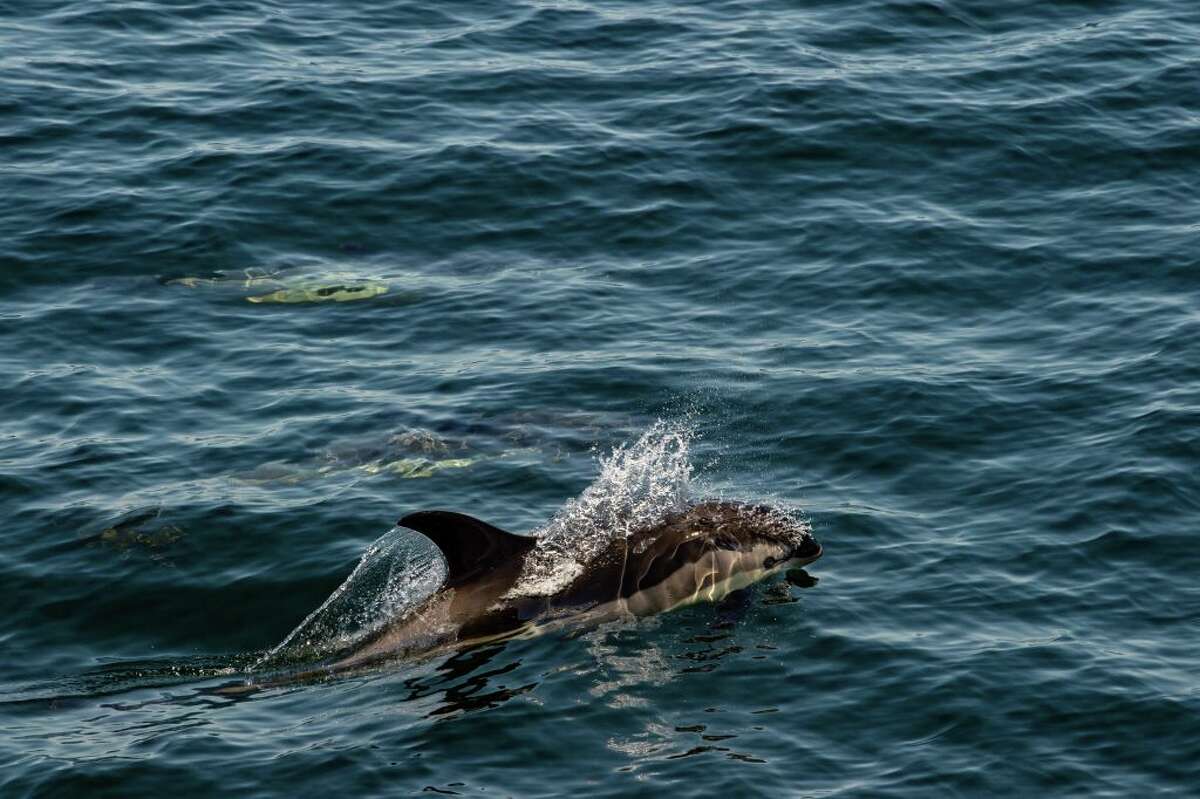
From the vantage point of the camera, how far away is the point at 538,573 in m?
16.4

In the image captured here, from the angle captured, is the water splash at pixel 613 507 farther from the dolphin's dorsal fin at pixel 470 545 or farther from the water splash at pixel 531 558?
the dolphin's dorsal fin at pixel 470 545

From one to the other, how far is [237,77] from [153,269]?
7.56 metres

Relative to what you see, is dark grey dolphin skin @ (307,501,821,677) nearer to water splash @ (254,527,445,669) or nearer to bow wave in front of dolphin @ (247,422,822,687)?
bow wave in front of dolphin @ (247,422,822,687)

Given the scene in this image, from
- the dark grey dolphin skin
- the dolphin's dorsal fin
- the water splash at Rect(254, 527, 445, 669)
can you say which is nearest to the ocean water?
the water splash at Rect(254, 527, 445, 669)

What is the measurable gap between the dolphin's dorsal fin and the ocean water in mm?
813

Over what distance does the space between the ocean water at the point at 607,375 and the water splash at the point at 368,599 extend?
0.23ft

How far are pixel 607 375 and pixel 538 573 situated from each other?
20.4 ft

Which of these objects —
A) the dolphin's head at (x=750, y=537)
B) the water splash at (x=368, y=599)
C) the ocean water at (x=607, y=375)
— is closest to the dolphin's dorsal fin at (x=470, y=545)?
the water splash at (x=368, y=599)

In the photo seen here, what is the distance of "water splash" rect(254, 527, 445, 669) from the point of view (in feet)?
53.7

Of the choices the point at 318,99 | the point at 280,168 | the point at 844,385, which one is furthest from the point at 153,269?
the point at 844,385

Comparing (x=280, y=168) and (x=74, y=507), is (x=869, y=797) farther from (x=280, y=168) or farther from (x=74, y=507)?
(x=280, y=168)

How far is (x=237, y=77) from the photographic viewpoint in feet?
105

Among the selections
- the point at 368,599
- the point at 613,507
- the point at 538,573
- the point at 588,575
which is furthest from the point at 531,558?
the point at 368,599

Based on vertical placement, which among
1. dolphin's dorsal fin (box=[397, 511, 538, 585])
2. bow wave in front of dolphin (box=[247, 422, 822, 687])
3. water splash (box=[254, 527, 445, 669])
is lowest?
water splash (box=[254, 527, 445, 669])
